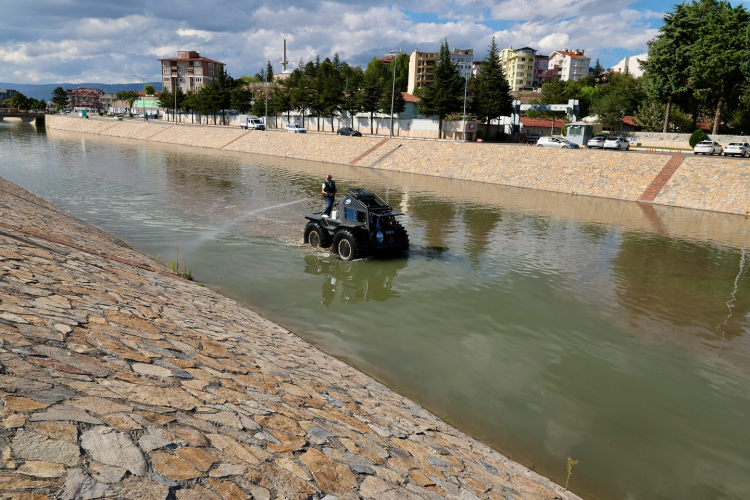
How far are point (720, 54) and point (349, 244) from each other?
5855cm

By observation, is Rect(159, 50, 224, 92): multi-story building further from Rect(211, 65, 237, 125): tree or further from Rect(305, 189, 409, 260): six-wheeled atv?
Rect(305, 189, 409, 260): six-wheeled atv

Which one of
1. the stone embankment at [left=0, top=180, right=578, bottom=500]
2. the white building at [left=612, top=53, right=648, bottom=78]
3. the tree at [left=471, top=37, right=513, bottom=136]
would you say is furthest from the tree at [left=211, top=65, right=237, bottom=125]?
the white building at [left=612, top=53, right=648, bottom=78]

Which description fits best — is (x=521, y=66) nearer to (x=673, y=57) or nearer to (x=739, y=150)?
(x=673, y=57)

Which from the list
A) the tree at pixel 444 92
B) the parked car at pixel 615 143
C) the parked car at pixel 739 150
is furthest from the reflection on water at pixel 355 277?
the tree at pixel 444 92

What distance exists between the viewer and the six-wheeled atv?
16219 millimetres

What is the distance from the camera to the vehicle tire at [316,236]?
1775 cm

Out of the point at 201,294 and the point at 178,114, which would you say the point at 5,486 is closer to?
the point at 201,294

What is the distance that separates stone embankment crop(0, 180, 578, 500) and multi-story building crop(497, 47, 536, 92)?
17330cm

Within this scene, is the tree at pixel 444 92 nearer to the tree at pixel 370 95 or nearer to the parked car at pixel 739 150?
the tree at pixel 370 95

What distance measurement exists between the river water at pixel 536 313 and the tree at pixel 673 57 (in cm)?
3859

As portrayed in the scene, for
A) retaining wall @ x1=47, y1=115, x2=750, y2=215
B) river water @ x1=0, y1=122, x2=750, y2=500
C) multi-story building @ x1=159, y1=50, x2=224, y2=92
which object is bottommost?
river water @ x1=0, y1=122, x2=750, y2=500

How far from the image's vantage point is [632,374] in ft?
33.0

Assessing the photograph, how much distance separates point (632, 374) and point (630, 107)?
278 ft

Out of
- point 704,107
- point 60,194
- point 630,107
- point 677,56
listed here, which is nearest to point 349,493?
point 60,194
